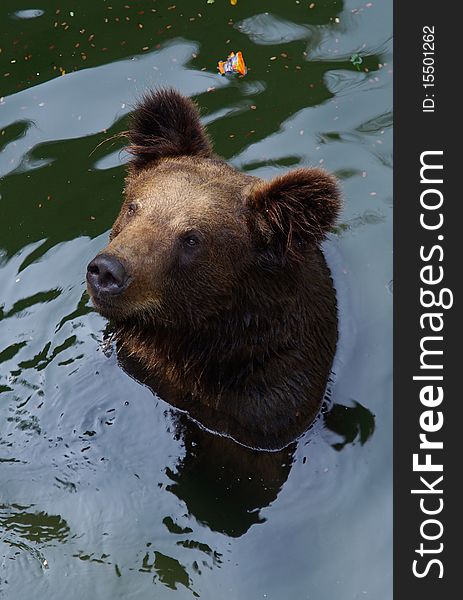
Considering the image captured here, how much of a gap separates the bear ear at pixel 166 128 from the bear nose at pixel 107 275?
131 cm

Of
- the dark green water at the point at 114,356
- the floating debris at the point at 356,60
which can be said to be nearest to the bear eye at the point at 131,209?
the dark green water at the point at 114,356

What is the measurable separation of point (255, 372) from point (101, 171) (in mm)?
2960

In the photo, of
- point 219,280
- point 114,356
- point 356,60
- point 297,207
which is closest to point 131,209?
point 219,280

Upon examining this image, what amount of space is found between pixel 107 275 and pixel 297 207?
117cm

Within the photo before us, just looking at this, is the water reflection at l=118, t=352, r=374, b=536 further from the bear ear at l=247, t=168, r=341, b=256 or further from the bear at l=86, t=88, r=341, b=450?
the bear ear at l=247, t=168, r=341, b=256

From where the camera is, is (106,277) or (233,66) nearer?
(106,277)

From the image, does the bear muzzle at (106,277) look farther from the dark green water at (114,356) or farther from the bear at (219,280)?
→ the dark green water at (114,356)

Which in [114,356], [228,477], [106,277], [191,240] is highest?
[106,277]

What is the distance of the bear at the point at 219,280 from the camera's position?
5.73 meters

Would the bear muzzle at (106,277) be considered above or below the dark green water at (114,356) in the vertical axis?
above

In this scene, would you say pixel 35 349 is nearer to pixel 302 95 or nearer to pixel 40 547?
pixel 40 547

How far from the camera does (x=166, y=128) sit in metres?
6.44

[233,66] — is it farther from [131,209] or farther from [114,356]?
[131,209]

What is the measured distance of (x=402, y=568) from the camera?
21.6 ft
